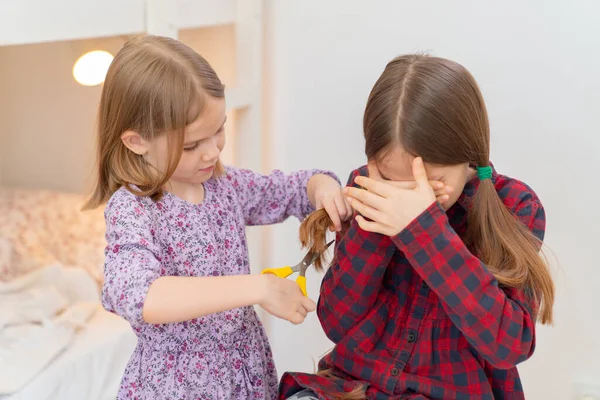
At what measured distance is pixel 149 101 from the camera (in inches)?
41.8

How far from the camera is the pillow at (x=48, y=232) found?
196 cm

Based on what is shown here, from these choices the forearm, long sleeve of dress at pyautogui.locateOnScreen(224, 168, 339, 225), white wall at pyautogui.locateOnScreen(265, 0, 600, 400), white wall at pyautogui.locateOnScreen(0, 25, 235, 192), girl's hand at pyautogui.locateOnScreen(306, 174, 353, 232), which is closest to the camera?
the forearm

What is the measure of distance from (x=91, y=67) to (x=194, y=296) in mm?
1097

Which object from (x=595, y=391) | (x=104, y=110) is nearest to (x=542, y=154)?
(x=595, y=391)

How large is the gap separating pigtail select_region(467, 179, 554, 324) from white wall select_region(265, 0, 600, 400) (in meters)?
0.49

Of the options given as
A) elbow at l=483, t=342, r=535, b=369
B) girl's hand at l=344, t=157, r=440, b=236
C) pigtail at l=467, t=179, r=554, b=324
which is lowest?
elbow at l=483, t=342, r=535, b=369

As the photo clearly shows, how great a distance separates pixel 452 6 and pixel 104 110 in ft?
2.57

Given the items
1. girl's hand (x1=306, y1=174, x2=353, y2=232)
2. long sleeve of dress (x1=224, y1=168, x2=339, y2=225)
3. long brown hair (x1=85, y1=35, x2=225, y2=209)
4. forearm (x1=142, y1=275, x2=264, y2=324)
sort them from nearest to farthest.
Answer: forearm (x1=142, y1=275, x2=264, y2=324), long brown hair (x1=85, y1=35, x2=225, y2=209), girl's hand (x1=306, y1=174, x2=353, y2=232), long sleeve of dress (x1=224, y1=168, x2=339, y2=225)

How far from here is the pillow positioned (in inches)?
77.0

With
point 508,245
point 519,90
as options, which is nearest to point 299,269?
point 508,245

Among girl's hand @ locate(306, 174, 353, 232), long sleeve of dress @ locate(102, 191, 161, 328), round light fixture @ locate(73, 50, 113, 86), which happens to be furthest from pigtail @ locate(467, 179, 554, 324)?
round light fixture @ locate(73, 50, 113, 86)

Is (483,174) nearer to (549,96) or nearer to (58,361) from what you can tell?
(549,96)

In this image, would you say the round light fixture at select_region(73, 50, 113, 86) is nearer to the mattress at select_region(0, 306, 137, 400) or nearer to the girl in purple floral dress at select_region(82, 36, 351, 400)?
the mattress at select_region(0, 306, 137, 400)

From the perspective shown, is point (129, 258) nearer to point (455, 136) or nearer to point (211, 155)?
point (211, 155)
